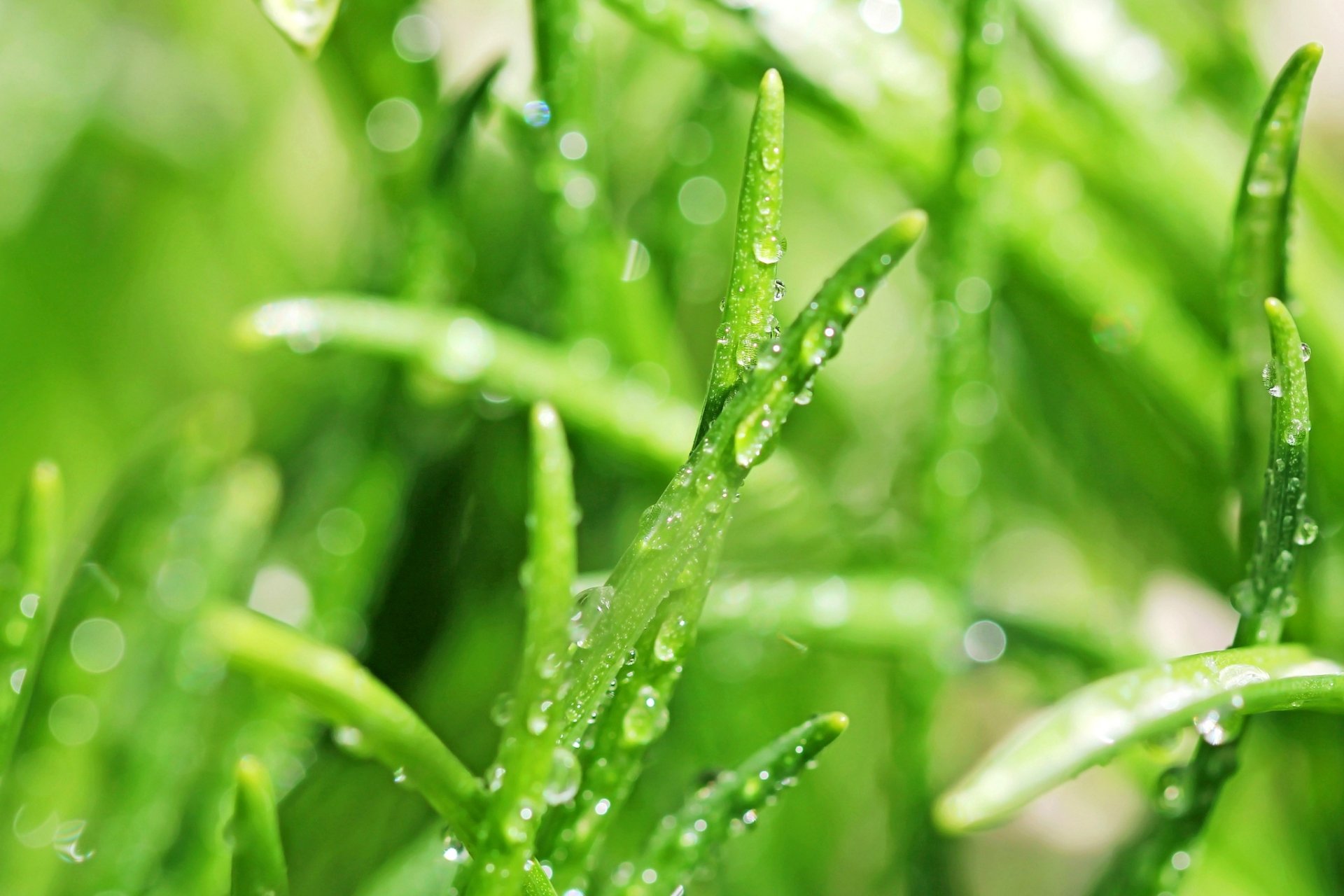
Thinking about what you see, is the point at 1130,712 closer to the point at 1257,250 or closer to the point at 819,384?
the point at 1257,250

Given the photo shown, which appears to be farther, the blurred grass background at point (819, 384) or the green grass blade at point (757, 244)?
the blurred grass background at point (819, 384)

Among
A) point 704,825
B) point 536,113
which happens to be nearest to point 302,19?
point 536,113

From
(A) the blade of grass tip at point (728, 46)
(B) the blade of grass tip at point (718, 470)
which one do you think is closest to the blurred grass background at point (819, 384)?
(A) the blade of grass tip at point (728, 46)

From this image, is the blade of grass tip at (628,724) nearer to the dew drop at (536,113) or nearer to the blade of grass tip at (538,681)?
the blade of grass tip at (538,681)

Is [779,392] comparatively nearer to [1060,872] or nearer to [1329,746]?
[1329,746]

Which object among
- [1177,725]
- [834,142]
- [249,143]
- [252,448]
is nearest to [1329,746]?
[1177,725]

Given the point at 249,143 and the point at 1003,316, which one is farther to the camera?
the point at 249,143

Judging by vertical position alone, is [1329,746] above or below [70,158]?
above
